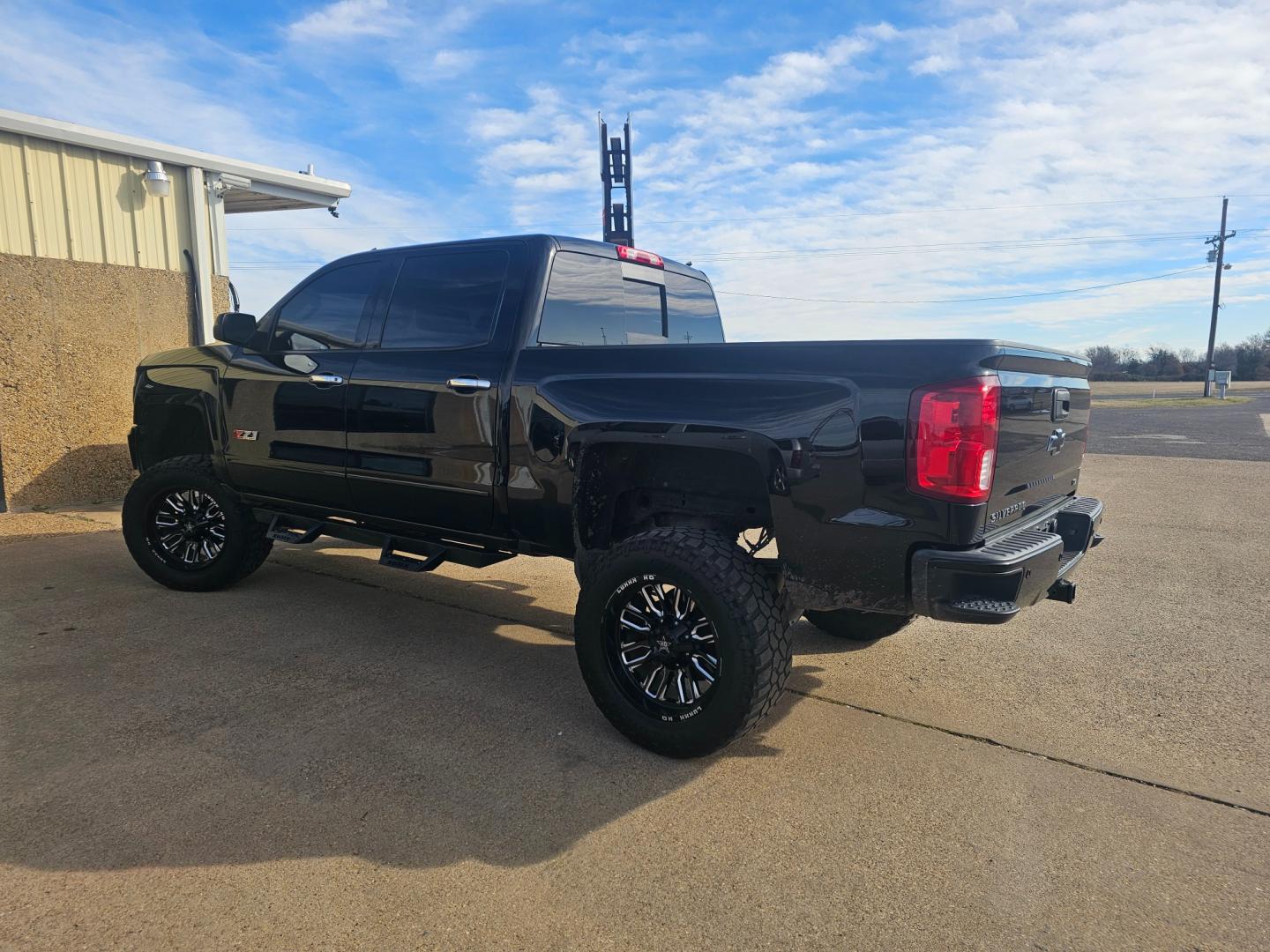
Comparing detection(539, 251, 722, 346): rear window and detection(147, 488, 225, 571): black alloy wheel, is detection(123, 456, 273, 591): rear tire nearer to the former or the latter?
detection(147, 488, 225, 571): black alloy wheel

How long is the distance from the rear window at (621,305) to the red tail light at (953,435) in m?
1.72

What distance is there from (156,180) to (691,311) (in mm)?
5888

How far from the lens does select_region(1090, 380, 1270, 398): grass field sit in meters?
43.1

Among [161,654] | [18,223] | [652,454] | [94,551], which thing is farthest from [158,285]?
[652,454]

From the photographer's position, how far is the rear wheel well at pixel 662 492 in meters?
3.47

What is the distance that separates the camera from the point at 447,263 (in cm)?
430

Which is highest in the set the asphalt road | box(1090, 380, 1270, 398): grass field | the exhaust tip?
the exhaust tip

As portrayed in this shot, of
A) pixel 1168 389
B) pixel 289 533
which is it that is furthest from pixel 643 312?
pixel 1168 389

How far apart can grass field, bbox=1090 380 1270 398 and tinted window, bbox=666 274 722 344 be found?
40721mm

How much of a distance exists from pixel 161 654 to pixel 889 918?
3559mm

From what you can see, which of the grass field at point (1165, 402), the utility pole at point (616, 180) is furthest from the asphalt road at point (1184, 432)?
the utility pole at point (616, 180)

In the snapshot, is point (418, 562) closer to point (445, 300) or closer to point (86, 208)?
point (445, 300)

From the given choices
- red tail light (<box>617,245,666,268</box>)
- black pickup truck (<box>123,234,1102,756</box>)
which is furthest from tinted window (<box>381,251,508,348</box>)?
red tail light (<box>617,245,666,268</box>)

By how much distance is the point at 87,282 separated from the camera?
309 inches
